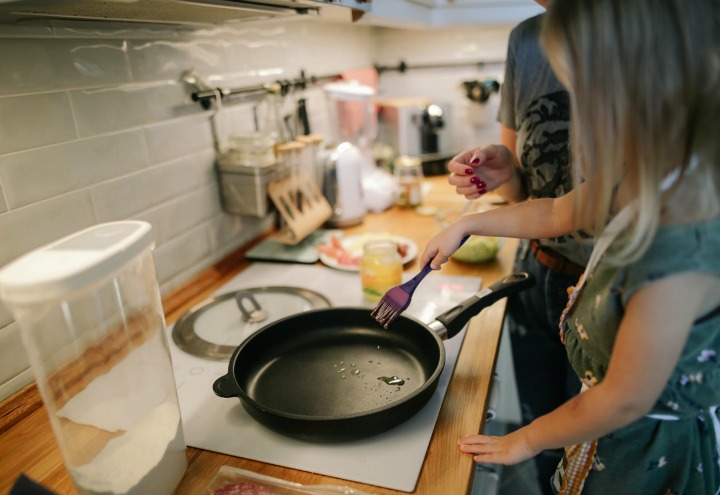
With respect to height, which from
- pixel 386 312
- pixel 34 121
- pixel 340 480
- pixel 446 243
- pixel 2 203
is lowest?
pixel 340 480

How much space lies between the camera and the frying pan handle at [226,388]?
0.75 metres

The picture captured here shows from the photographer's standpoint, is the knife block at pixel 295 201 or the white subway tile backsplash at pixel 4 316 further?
the knife block at pixel 295 201

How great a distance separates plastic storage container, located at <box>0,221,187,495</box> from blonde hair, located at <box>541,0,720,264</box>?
496 mm

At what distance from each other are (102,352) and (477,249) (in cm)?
91

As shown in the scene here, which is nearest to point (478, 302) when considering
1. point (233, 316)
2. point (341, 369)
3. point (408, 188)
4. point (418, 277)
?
point (418, 277)

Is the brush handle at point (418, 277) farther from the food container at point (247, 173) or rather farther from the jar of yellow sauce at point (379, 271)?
the food container at point (247, 173)

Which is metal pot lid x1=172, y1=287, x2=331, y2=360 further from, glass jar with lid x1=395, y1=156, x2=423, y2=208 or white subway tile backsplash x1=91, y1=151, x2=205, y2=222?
glass jar with lid x1=395, y1=156, x2=423, y2=208

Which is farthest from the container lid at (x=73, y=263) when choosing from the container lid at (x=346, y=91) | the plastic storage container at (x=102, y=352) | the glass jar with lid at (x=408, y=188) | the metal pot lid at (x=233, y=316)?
the glass jar with lid at (x=408, y=188)

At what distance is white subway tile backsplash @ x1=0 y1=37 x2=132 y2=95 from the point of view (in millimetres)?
796

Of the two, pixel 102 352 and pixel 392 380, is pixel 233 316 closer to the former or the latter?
pixel 392 380

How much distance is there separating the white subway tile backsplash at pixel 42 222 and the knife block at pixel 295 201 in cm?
48

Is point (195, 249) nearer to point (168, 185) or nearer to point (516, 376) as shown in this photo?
point (168, 185)

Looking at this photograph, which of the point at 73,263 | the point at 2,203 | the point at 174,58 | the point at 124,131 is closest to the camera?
the point at 73,263

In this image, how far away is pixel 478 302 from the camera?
3.12ft
